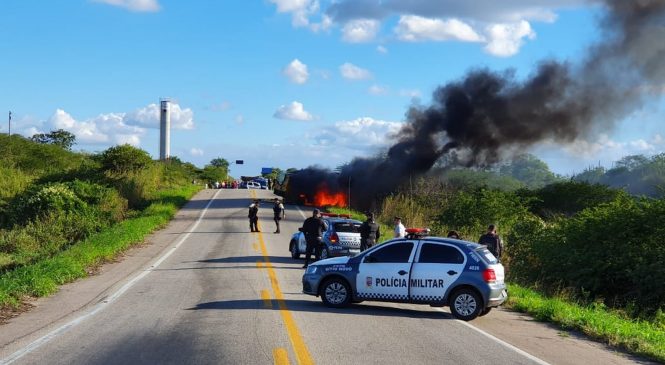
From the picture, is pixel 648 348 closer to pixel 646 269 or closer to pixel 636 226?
pixel 646 269

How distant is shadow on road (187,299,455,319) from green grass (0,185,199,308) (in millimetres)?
4028

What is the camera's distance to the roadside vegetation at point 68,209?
18766 mm

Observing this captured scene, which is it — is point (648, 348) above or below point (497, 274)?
below

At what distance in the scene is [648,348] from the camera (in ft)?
33.4

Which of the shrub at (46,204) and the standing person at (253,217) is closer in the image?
the standing person at (253,217)

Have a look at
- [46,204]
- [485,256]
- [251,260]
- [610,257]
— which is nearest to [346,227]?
[251,260]

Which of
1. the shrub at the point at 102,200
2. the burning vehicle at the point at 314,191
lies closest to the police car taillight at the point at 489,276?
the shrub at the point at 102,200

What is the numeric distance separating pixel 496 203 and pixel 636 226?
11693mm

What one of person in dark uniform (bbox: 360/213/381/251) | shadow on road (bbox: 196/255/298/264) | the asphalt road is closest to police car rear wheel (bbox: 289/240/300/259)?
shadow on road (bbox: 196/255/298/264)

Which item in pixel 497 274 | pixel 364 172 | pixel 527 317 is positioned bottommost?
pixel 527 317

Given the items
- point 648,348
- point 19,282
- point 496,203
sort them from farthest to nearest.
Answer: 1. point 496,203
2. point 19,282
3. point 648,348

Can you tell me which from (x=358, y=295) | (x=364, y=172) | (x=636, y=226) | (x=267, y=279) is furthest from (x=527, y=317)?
(x=364, y=172)

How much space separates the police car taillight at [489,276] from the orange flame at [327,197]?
41.1 m

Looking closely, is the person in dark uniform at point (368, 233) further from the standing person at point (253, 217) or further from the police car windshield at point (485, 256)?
the standing person at point (253, 217)
